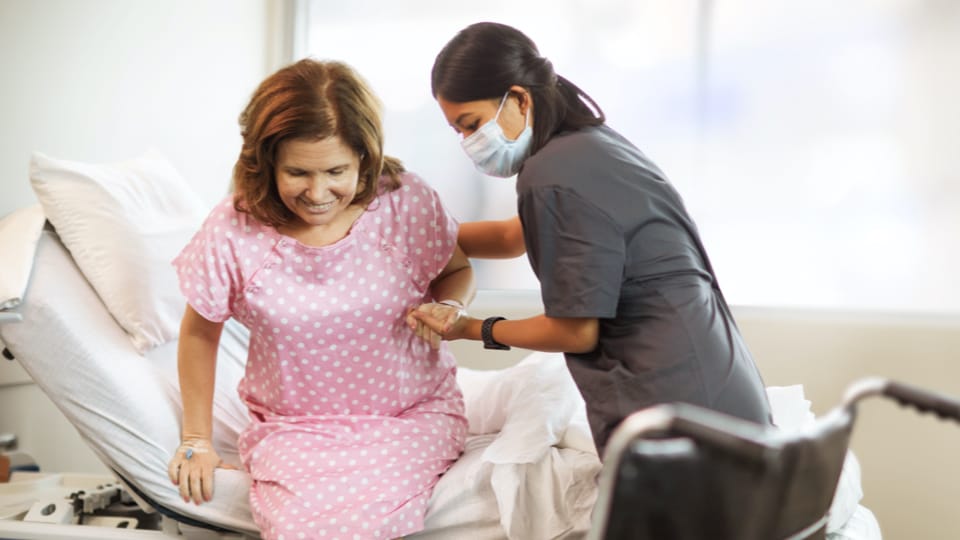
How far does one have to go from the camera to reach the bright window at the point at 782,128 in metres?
2.60

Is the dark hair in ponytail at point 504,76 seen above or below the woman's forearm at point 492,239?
above

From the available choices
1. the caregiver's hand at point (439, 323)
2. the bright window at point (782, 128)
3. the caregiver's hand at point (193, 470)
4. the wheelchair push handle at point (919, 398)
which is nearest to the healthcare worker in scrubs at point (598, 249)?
the caregiver's hand at point (439, 323)

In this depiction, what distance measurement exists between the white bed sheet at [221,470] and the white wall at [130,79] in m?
0.55

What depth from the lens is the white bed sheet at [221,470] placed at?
1.58 meters

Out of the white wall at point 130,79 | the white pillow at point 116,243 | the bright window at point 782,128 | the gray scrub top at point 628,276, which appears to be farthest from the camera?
the bright window at point 782,128

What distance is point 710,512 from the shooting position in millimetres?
879

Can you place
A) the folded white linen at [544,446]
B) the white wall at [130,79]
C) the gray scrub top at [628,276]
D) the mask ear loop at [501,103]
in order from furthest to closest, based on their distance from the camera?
the white wall at [130,79], the folded white linen at [544,446], the mask ear loop at [501,103], the gray scrub top at [628,276]

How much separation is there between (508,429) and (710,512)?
0.84m

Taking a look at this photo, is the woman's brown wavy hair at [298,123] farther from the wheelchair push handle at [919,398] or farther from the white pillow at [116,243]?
the wheelchair push handle at [919,398]

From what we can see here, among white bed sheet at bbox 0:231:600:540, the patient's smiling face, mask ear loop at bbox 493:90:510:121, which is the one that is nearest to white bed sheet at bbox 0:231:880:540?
white bed sheet at bbox 0:231:600:540

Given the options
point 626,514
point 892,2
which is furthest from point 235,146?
point 626,514

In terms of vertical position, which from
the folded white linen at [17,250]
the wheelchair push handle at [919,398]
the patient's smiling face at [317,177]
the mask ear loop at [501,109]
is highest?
the mask ear loop at [501,109]

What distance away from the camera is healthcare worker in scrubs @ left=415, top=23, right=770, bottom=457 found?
1340 millimetres

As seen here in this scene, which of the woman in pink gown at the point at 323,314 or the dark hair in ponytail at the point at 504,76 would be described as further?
the woman in pink gown at the point at 323,314
